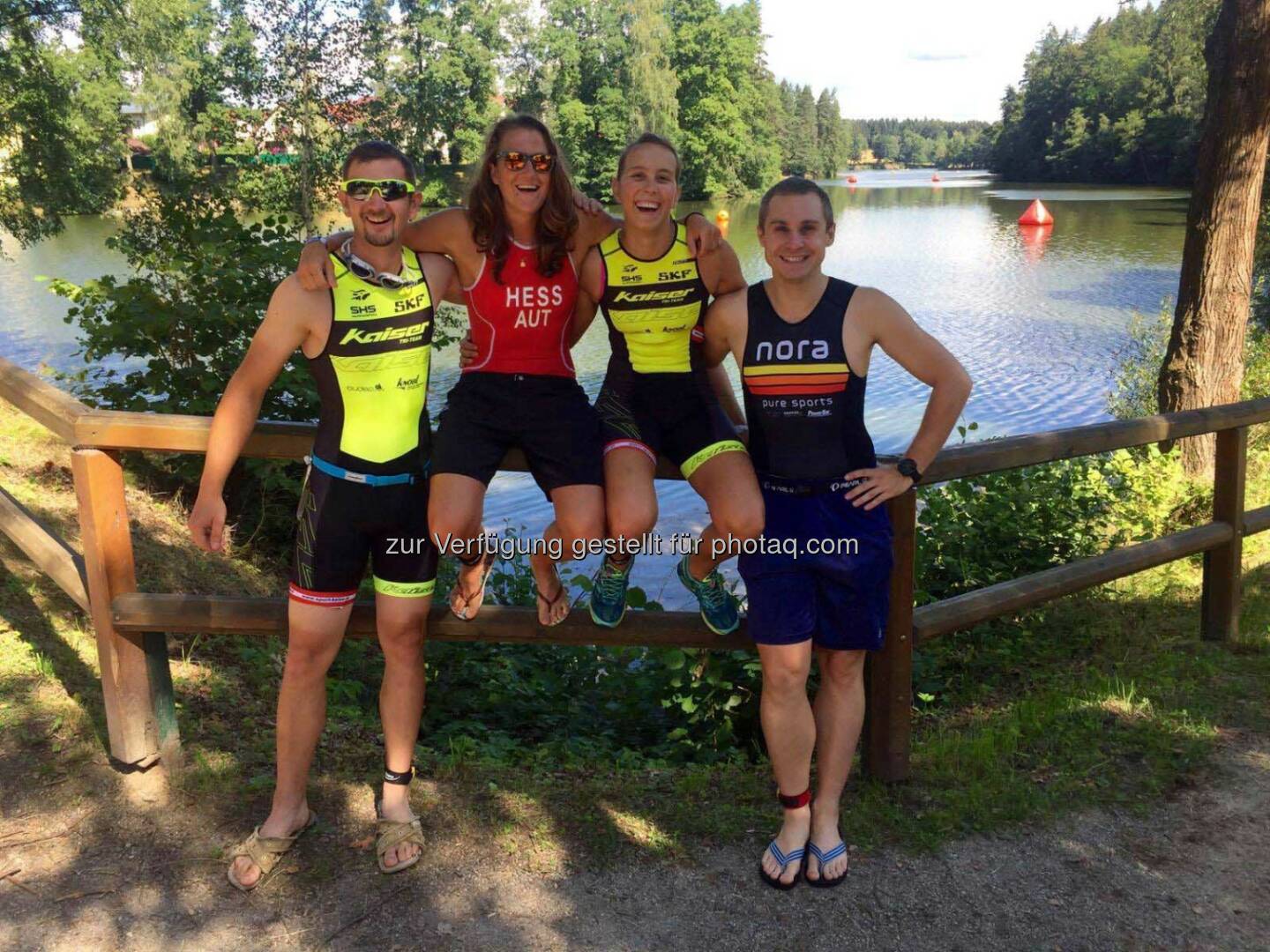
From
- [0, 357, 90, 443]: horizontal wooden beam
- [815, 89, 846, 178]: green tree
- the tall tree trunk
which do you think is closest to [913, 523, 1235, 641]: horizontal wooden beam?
[0, 357, 90, 443]: horizontal wooden beam

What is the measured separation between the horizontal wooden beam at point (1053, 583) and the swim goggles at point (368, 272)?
2.09 metres

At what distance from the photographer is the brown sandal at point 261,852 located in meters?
3.08

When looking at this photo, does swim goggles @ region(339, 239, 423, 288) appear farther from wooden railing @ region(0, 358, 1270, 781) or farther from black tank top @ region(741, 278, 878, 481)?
black tank top @ region(741, 278, 878, 481)

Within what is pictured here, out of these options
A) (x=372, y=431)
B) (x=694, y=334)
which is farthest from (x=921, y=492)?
(x=372, y=431)

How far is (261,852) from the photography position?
312 centimetres

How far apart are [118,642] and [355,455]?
1.20 m

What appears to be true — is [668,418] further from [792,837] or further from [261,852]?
[261,852]

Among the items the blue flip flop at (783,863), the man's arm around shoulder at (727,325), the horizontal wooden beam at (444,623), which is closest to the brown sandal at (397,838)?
the horizontal wooden beam at (444,623)

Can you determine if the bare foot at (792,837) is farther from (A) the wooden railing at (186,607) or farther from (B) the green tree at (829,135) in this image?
(B) the green tree at (829,135)

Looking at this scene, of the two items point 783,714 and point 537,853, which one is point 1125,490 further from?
Result: point 537,853

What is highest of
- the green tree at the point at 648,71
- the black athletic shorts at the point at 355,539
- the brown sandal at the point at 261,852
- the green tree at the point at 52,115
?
the green tree at the point at 648,71

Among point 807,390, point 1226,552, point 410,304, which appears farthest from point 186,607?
point 1226,552

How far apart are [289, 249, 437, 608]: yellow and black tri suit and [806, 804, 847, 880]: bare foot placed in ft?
4.74

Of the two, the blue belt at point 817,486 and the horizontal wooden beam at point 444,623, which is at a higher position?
the blue belt at point 817,486
